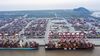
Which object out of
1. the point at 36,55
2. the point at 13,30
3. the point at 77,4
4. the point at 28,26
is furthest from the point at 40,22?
the point at 36,55

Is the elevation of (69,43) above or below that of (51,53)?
above

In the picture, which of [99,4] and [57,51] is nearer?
[57,51]

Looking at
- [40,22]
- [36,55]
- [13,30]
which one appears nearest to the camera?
[36,55]

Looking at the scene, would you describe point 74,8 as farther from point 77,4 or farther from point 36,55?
point 36,55

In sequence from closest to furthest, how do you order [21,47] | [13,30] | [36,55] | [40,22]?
[36,55], [21,47], [13,30], [40,22]

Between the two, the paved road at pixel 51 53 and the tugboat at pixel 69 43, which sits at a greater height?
the tugboat at pixel 69 43

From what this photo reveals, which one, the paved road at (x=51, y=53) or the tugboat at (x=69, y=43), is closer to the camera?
the paved road at (x=51, y=53)

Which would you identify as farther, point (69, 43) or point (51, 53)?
point (69, 43)

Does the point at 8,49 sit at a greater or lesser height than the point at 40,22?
lesser

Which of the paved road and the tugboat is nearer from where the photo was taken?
the paved road

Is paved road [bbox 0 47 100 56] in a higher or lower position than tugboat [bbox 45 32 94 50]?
lower

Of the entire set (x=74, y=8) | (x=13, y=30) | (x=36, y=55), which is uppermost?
(x=74, y=8)
